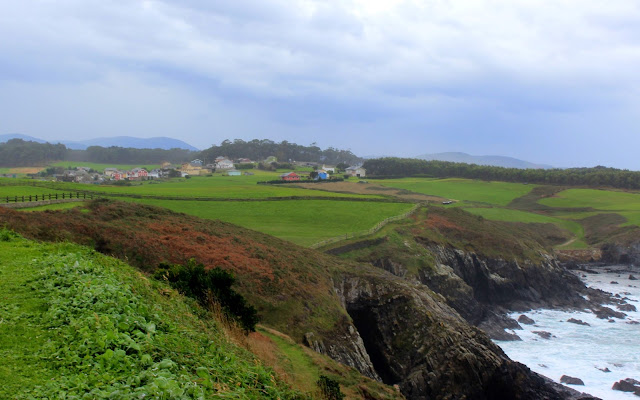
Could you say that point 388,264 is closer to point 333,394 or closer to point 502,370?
point 502,370

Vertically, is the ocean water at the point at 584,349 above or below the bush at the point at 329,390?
Result: below

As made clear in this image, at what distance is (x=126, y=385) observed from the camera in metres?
7.24

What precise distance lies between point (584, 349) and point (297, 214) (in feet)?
99.2

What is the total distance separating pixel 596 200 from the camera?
85062mm

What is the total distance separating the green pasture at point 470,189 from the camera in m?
88.0

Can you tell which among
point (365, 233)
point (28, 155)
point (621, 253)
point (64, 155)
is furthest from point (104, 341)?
point (64, 155)

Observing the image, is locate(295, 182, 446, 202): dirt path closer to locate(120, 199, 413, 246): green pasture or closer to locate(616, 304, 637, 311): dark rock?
locate(120, 199, 413, 246): green pasture

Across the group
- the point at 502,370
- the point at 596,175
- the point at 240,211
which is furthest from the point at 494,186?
the point at 502,370

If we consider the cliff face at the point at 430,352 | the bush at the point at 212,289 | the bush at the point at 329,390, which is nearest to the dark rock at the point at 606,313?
the cliff face at the point at 430,352

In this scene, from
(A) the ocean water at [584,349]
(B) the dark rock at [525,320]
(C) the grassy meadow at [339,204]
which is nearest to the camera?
(A) the ocean water at [584,349]

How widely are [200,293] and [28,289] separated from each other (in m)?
7.37

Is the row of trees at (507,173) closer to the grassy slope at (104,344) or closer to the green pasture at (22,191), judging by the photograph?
the green pasture at (22,191)

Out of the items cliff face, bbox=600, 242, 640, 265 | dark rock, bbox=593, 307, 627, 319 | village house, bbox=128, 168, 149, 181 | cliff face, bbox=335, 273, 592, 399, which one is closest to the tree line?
village house, bbox=128, 168, 149, 181

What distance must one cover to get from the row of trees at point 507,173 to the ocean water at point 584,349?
218 ft
